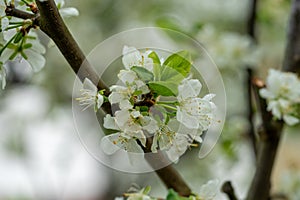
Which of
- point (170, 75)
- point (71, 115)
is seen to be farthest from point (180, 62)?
point (71, 115)

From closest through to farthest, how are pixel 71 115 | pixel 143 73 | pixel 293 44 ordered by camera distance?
pixel 143 73, pixel 293 44, pixel 71 115

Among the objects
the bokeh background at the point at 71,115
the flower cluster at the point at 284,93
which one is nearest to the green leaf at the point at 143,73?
the flower cluster at the point at 284,93

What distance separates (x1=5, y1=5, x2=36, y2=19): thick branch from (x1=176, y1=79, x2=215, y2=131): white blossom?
12 centimetres

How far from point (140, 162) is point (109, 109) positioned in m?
0.06

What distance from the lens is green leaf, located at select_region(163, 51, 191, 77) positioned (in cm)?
37

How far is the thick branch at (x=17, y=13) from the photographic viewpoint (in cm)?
37

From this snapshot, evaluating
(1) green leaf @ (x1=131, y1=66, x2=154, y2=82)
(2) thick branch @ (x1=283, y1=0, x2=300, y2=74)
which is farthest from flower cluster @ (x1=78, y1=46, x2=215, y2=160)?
(2) thick branch @ (x1=283, y1=0, x2=300, y2=74)

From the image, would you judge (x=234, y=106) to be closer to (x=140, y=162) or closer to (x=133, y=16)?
(x=133, y=16)

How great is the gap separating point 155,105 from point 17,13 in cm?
12

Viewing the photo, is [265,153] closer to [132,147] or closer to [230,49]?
[132,147]

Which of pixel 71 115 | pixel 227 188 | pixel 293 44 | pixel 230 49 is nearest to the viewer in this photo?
pixel 227 188

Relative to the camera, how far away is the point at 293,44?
2.11 ft

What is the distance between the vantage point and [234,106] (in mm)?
1342

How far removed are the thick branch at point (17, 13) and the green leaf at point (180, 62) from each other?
0.34 ft
